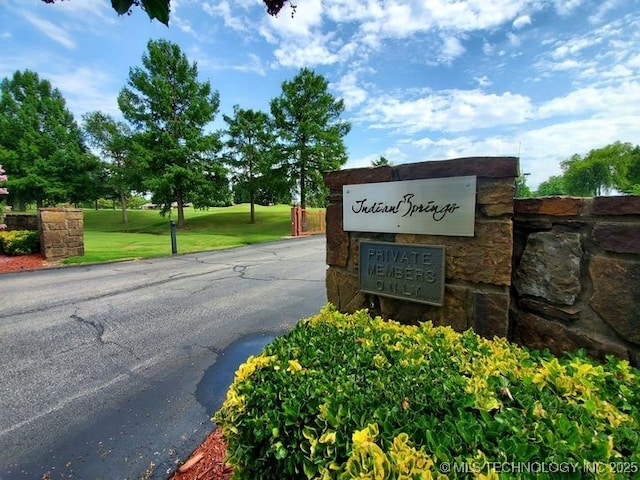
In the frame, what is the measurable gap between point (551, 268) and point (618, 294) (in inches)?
12.6

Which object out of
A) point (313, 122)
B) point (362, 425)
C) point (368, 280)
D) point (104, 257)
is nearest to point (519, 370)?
point (362, 425)

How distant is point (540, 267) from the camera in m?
1.95

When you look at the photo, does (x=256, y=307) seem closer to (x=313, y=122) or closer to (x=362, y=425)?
(x=362, y=425)

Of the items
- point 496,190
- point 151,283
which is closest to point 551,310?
point 496,190

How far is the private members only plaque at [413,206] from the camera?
1.96 metres

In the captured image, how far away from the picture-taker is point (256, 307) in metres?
5.02

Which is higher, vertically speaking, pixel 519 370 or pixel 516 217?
pixel 516 217

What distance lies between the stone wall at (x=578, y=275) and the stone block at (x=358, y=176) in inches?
34.5

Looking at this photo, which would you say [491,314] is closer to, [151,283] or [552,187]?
[151,283]

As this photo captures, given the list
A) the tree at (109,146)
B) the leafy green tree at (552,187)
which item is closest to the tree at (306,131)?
the tree at (109,146)

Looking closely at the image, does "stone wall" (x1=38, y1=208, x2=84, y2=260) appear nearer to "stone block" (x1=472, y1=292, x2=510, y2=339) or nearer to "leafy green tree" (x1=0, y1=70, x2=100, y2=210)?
"stone block" (x1=472, y1=292, x2=510, y2=339)

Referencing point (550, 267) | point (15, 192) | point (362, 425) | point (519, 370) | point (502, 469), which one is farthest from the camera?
point (15, 192)

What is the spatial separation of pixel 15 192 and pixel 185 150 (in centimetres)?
1527

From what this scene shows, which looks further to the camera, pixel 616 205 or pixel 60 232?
pixel 60 232
